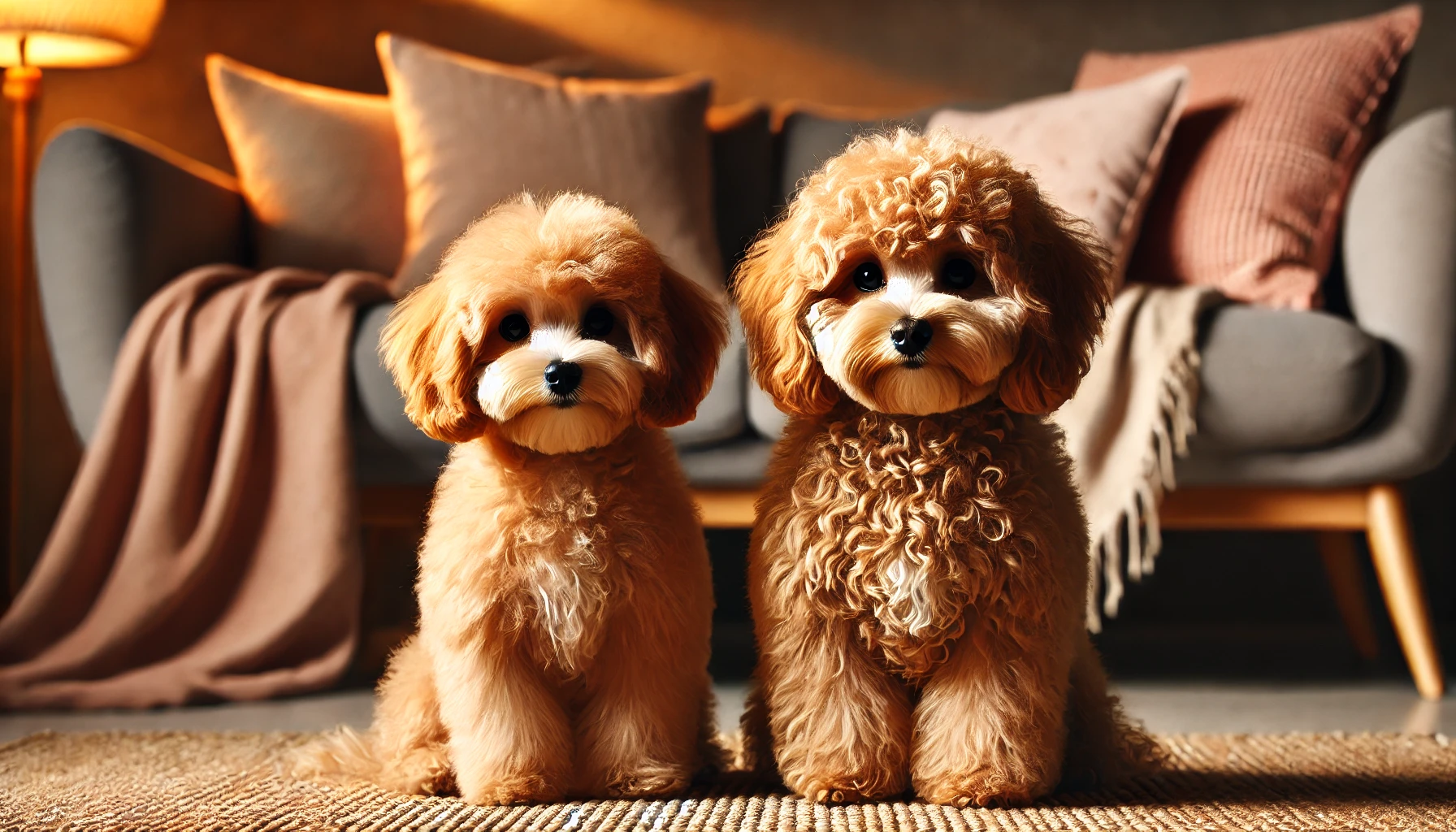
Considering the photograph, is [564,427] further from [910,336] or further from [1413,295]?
[1413,295]

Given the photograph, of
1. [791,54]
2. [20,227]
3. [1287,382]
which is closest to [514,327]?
[1287,382]

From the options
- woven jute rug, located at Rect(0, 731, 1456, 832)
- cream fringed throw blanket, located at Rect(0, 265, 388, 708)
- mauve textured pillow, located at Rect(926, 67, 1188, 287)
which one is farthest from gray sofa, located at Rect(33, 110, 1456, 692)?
woven jute rug, located at Rect(0, 731, 1456, 832)

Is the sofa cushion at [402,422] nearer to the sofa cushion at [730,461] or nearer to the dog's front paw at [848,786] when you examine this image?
the sofa cushion at [730,461]

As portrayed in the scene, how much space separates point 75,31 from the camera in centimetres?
282

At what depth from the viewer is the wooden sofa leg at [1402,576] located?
7.82 ft

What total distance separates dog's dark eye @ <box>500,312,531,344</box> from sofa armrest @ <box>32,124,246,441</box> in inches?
57.1

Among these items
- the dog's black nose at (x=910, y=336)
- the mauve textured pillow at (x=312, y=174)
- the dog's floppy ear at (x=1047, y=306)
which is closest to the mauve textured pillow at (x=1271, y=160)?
the dog's floppy ear at (x=1047, y=306)

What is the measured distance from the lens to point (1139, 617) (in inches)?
133

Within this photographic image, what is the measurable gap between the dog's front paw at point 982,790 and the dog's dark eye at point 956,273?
522 millimetres

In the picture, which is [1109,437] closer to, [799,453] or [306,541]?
[799,453]

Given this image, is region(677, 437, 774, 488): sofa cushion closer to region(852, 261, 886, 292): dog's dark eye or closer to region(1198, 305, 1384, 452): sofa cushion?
region(1198, 305, 1384, 452): sofa cushion

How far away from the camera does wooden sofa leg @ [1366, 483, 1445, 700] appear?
7.82ft

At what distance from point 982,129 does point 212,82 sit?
1.85m

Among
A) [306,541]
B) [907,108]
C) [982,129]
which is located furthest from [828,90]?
[306,541]
